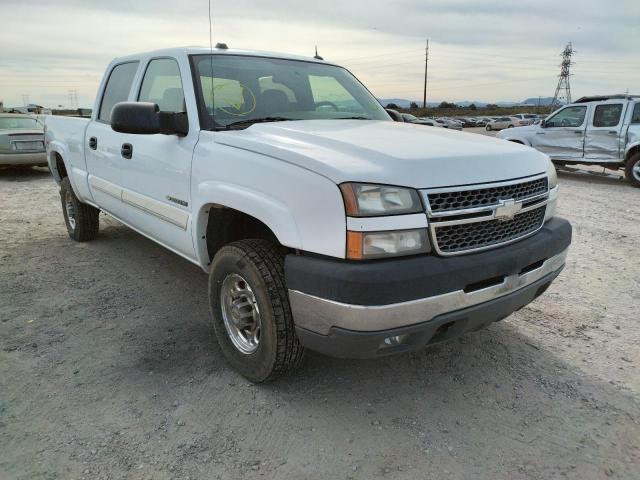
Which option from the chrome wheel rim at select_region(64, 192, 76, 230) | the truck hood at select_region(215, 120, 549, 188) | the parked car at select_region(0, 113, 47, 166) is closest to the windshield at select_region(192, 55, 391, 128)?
the truck hood at select_region(215, 120, 549, 188)

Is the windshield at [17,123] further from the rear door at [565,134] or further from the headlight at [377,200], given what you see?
the rear door at [565,134]

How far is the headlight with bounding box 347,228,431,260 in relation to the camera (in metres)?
2.13

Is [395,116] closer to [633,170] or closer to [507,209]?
[507,209]

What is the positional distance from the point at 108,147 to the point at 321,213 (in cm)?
286

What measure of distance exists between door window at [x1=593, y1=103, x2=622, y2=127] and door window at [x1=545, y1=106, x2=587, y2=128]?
328 millimetres

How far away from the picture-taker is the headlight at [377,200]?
7.00 ft

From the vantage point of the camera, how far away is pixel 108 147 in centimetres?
425

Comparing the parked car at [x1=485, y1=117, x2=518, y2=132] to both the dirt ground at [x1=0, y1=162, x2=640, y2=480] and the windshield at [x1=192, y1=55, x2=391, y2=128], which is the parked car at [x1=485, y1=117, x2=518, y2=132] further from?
the windshield at [x1=192, y1=55, x2=391, y2=128]

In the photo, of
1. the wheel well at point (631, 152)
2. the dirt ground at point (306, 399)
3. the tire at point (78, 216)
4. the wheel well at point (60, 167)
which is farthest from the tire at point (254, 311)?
the wheel well at point (631, 152)

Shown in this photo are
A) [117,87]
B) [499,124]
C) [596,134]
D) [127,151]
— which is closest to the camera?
[127,151]

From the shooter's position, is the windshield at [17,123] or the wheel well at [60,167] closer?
the wheel well at [60,167]

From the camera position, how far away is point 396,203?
2189mm

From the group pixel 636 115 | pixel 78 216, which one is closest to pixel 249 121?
pixel 78 216

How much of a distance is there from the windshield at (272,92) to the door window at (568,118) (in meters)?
9.29
